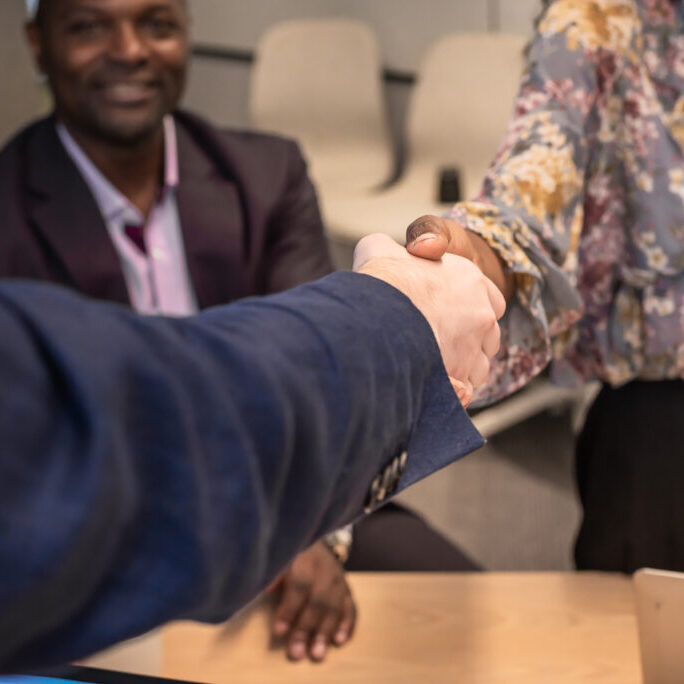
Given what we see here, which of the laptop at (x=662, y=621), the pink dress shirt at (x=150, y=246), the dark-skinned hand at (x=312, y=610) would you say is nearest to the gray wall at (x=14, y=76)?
the pink dress shirt at (x=150, y=246)

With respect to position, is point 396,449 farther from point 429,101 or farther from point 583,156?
point 429,101

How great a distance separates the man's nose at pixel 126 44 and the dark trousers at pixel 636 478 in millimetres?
786

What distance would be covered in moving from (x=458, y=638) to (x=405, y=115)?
100 inches

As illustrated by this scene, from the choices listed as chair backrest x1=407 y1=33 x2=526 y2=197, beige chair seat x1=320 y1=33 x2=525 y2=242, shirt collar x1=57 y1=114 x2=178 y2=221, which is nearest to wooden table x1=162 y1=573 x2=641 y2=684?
shirt collar x1=57 y1=114 x2=178 y2=221

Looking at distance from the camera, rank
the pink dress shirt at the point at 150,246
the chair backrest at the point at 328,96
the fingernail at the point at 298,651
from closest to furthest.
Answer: the fingernail at the point at 298,651 → the pink dress shirt at the point at 150,246 → the chair backrest at the point at 328,96

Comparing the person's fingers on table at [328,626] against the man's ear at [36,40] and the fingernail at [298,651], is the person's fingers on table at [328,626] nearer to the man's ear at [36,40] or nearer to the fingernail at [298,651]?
the fingernail at [298,651]

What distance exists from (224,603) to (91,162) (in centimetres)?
100

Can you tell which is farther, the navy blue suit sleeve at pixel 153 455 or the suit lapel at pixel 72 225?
the suit lapel at pixel 72 225

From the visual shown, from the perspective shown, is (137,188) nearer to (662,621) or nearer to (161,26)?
(161,26)

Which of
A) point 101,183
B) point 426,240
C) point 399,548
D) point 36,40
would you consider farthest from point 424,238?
point 36,40

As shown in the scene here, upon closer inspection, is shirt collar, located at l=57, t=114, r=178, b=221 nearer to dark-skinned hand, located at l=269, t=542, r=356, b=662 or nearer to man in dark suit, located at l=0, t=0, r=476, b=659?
man in dark suit, located at l=0, t=0, r=476, b=659

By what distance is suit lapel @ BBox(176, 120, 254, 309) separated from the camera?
1.21m

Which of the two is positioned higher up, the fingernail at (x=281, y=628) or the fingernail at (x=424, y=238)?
the fingernail at (x=424, y=238)

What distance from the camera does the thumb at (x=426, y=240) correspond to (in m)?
0.58
